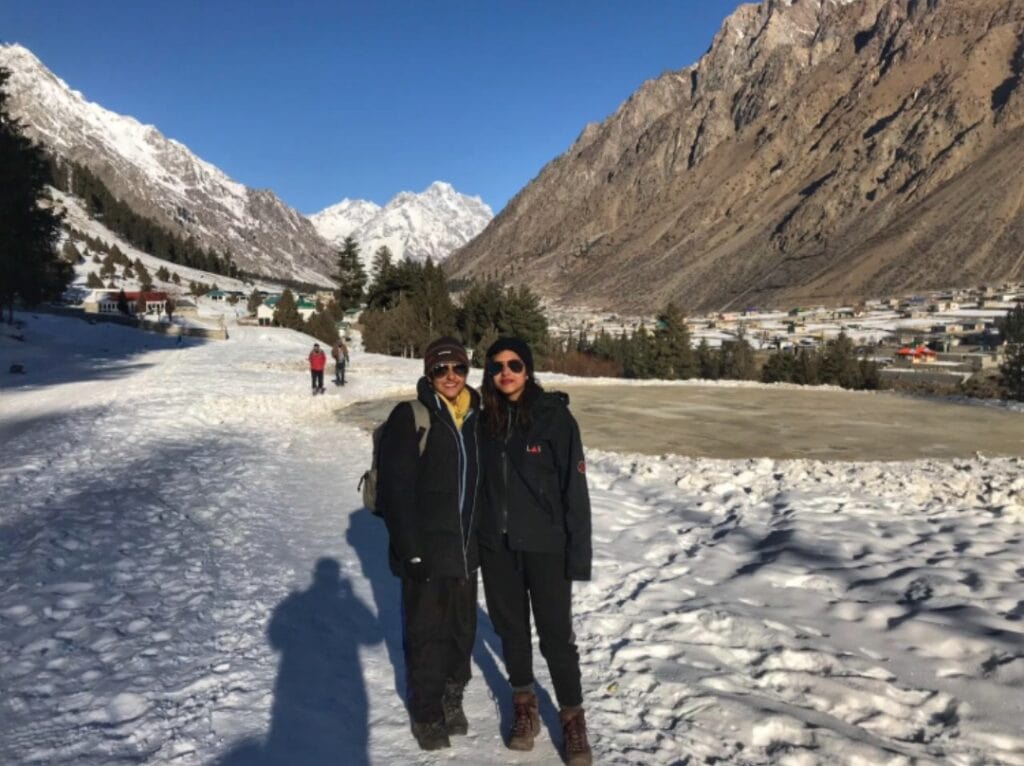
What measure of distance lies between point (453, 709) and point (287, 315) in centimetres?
7856

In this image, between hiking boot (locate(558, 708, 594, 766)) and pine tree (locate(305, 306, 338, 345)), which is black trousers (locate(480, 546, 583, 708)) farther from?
pine tree (locate(305, 306, 338, 345))

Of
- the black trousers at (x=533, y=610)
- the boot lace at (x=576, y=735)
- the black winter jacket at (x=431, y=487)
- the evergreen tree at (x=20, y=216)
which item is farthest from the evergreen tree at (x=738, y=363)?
the black winter jacket at (x=431, y=487)

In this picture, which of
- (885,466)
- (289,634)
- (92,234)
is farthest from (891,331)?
(92,234)

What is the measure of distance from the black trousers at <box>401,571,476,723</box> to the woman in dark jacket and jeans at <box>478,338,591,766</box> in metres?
0.25

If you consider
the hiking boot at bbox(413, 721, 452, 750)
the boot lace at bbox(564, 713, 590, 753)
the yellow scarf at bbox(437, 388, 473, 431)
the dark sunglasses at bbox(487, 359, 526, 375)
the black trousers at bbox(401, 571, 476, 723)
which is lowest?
the hiking boot at bbox(413, 721, 452, 750)

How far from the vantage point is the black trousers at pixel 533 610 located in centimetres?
389

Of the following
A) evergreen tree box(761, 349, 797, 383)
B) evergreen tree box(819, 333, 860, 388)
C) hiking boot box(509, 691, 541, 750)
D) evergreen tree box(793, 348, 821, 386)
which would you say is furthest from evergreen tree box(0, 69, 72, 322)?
evergreen tree box(819, 333, 860, 388)

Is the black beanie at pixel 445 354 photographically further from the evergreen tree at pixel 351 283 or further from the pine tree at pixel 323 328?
the evergreen tree at pixel 351 283

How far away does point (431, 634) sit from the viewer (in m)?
3.96

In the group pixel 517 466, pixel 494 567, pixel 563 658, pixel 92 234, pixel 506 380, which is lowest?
pixel 563 658

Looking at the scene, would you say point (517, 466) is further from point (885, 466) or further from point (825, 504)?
point (885, 466)

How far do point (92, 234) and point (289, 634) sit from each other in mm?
167665

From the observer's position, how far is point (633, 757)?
150 inches

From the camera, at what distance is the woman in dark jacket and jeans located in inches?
151
